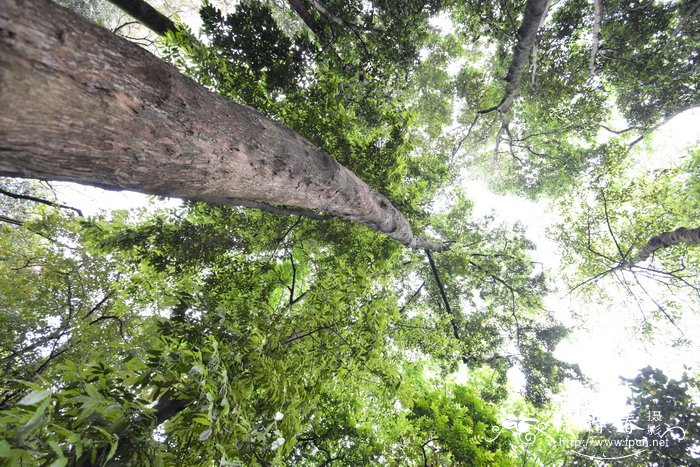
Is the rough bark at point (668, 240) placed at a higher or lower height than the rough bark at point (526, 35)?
lower

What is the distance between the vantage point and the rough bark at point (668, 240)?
5214mm

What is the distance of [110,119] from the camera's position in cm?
105

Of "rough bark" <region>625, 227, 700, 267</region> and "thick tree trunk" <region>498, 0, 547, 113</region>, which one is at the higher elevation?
"thick tree trunk" <region>498, 0, 547, 113</region>

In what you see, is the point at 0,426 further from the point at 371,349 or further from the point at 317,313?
the point at 371,349

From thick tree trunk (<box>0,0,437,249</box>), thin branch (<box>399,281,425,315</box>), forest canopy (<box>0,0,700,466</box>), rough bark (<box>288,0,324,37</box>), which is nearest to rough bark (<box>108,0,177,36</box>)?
forest canopy (<box>0,0,700,466</box>)

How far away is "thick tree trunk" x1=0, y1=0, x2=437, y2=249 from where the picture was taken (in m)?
0.83

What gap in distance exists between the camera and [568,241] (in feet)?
27.1

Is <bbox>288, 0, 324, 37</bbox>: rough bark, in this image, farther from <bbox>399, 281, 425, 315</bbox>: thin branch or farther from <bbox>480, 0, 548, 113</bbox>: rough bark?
<bbox>399, 281, 425, 315</bbox>: thin branch

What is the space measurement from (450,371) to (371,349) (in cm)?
412

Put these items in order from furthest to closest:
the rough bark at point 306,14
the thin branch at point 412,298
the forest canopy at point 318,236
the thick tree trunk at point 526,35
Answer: the thin branch at point 412,298 → the thick tree trunk at point 526,35 → the rough bark at point 306,14 → the forest canopy at point 318,236

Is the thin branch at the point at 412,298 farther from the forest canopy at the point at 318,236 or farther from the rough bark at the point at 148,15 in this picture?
the rough bark at the point at 148,15

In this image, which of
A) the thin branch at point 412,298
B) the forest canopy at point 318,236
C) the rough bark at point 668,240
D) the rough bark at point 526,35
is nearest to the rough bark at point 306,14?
the forest canopy at point 318,236

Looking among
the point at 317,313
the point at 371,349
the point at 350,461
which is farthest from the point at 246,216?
the point at 350,461

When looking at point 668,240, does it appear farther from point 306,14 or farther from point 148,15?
point 148,15
